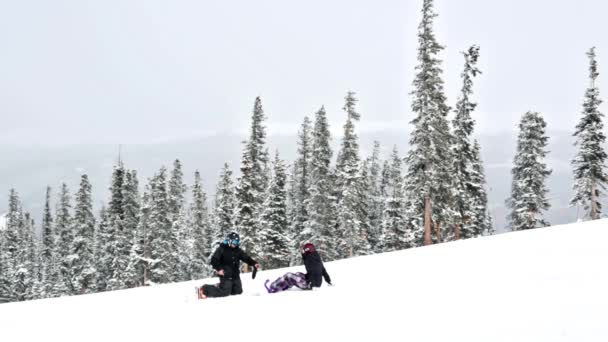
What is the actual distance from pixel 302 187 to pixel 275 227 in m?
9.33

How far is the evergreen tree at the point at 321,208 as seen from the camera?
144ft

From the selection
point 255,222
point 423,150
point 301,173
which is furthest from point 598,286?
point 301,173

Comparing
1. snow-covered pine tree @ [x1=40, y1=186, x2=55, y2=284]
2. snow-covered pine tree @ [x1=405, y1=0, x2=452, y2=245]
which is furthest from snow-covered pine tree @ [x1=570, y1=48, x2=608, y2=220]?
snow-covered pine tree @ [x1=40, y1=186, x2=55, y2=284]

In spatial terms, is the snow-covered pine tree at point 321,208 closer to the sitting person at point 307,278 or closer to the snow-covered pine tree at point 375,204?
the snow-covered pine tree at point 375,204

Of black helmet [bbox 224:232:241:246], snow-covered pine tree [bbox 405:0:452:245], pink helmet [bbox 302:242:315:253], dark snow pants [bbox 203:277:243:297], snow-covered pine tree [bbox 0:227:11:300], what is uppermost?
snow-covered pine tree [bbox 405:0:452:245]

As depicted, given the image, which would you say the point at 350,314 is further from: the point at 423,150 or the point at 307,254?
the point at 423,150

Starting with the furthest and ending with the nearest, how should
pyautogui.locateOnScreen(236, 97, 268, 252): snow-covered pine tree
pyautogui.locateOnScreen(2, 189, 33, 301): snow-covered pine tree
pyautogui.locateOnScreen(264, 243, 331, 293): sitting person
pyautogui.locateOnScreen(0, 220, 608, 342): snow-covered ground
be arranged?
1. pyautogui.locateOnScreen(2, 189, 33, 301): snow-covered pine tree
2. pyautogui.locateOnScreen(236, 97, 268, 252): snow-covered pine tree
3. pyautogui.locateOnScreen(264, 243, 331, 293): sitting person
4. pyautogui.locateOnScreen(0, 220, 608, 342): snow-covered ground

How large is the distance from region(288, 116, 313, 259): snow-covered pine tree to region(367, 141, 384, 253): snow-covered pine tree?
7.88 metres

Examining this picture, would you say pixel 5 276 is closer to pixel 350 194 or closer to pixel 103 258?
pixel 103 258

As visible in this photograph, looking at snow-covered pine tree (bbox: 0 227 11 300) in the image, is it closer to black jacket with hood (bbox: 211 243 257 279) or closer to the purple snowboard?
black jacket with hood (bbox: 211 243 257 279)

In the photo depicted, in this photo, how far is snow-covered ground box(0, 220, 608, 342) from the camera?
6.89 m

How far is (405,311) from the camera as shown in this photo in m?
8.38

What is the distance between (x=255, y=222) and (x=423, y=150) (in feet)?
48.8

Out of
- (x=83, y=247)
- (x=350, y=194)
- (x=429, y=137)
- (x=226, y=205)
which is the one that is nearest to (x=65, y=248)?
(x=83, y=247)
